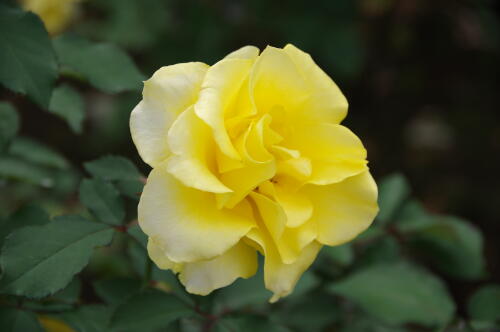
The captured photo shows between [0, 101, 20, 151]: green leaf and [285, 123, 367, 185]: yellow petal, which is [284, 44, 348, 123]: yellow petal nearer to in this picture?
[285, 123, 367, 185]: yellow petal

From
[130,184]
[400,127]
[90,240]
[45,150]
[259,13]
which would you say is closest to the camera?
[90,240]

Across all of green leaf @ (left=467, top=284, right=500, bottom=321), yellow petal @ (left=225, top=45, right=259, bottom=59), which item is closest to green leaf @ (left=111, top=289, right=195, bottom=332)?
yellow petal @ (left=225, top=45, right=259, bottom=59)

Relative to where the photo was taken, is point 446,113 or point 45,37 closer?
point 45,37

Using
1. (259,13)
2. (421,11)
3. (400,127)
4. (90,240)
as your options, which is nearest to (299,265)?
(90,240)

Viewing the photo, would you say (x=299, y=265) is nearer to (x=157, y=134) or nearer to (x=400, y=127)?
(x=157, y=134)

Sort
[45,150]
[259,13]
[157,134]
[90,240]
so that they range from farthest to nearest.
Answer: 1. [259,13]
2. [45,150]
3. [90,240]
4. [157,134]

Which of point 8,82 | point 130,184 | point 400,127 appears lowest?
point 400,127

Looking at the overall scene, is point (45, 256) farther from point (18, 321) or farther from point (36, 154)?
point (36, 154)

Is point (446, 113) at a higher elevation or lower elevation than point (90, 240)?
lower
